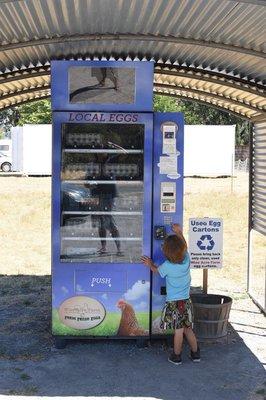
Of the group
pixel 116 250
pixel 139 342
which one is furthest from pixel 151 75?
pixel 139 342

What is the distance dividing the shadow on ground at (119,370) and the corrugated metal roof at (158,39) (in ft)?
10.6

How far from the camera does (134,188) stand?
6.50m

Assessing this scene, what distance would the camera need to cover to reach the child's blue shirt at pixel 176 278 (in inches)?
241

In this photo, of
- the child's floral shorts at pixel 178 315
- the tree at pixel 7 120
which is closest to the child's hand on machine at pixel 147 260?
the child's floral shorts at pixel 178 315

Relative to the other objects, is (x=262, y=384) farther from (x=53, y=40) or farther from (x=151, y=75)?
(x=53, y=40)

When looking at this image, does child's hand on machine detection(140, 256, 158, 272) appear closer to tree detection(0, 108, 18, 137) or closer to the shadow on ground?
the shadow on ground

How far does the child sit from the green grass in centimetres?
35

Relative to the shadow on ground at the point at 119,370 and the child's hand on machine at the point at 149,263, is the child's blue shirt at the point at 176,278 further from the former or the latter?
the shadow on ground at the point at 119,370

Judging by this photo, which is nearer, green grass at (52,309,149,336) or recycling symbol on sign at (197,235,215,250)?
green grass at (52,309,149,336)

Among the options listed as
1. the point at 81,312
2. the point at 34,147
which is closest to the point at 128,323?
the point at 81,312

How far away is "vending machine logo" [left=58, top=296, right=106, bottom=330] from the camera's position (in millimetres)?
6500

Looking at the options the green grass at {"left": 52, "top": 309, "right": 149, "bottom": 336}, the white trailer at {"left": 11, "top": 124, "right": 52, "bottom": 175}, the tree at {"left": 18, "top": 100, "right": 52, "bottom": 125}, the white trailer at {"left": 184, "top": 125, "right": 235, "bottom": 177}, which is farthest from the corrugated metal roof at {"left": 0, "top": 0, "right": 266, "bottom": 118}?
the tree at {"left": 18, "top": 100, "right": 52, "bottom": 125}

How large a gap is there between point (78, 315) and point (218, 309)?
62.1 inches

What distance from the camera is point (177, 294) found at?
612 centimetres
